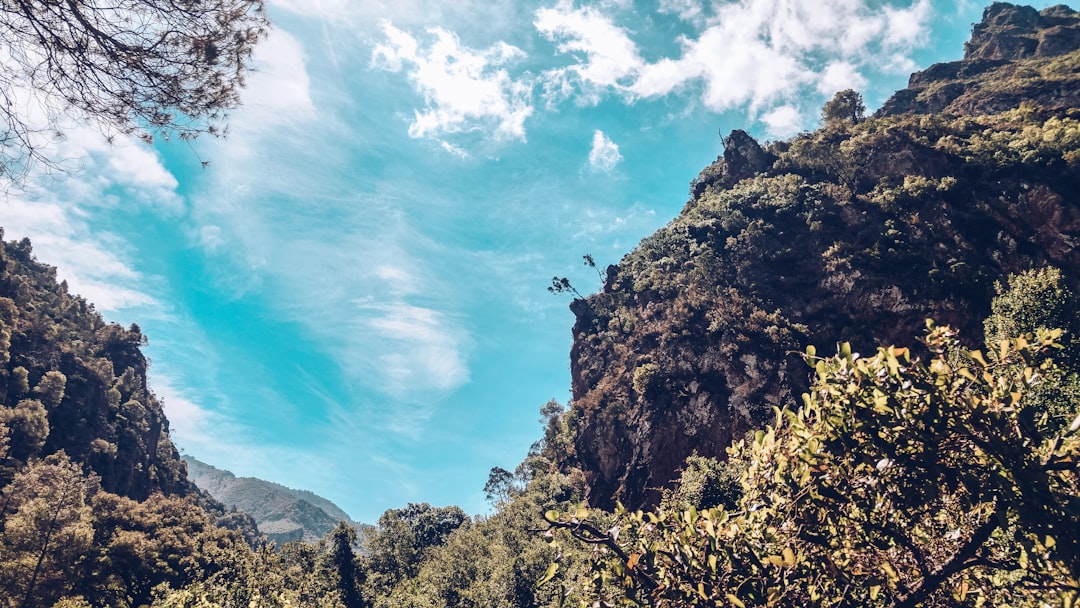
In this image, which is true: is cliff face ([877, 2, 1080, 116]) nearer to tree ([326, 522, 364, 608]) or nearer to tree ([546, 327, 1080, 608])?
tree ([546, 327, 1080, 608])

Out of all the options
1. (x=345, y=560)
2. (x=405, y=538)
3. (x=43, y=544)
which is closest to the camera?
(x=43, y=544)

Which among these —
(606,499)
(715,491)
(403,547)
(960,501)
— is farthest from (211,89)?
(403,547)

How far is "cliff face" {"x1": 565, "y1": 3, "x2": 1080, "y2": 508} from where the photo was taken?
41.5 meters

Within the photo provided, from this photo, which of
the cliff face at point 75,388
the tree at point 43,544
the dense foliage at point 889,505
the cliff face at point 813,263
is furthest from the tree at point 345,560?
the dense foliage at point 889,505

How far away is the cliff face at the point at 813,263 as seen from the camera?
136ft

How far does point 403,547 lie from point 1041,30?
128622 mm

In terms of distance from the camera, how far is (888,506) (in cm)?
519

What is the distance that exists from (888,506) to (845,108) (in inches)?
3134

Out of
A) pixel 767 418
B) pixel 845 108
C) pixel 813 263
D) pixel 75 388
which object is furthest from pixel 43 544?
pixel 845 108

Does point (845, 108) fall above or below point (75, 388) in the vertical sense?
above

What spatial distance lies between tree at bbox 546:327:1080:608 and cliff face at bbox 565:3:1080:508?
131 feet

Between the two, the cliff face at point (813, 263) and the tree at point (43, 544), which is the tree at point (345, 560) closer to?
the tree at point (43, 544)

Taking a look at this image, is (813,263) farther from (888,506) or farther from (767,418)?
(888,506)

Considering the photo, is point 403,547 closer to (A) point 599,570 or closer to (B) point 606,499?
(B) point 606,499
